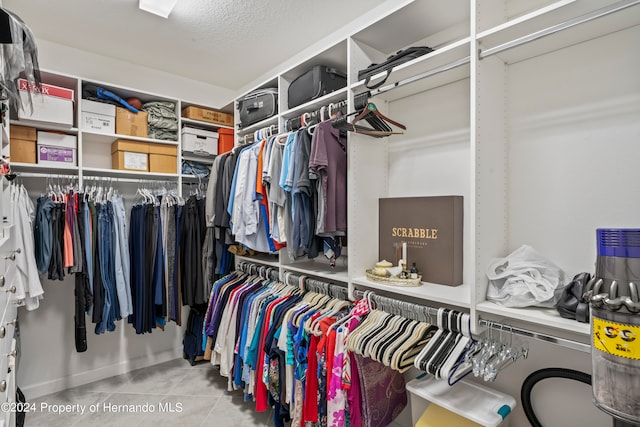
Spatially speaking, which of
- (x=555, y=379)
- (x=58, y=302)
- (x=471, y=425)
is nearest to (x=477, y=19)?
(x=555, y=379)

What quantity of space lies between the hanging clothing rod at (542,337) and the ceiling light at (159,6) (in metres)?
2.53

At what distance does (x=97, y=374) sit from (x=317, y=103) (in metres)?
2.94

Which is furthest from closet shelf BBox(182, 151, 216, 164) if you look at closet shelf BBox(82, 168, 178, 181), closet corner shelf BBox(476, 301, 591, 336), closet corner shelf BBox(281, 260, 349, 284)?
closet corner shelf BBox(476, 301, 591, 336)

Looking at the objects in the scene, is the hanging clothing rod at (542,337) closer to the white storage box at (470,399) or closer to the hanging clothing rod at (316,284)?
the white storage box at (470,399)

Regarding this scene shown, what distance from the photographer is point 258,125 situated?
2576 millimetres

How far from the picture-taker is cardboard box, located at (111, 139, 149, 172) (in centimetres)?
267

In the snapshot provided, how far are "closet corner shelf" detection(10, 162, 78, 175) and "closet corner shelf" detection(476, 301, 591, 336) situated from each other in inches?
114

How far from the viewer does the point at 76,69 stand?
2.70 meters

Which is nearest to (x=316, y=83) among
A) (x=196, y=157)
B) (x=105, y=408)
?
(x=196, y=157)

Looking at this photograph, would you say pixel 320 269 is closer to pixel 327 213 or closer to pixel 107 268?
pixel 327 213

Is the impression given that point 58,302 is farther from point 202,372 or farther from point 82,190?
point 202,372

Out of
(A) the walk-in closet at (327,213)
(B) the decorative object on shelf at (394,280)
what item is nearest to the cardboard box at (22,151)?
(A) the walk-in closet at (327,213)

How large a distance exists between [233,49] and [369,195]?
5.99 feet

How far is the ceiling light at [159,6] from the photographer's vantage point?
206cm
